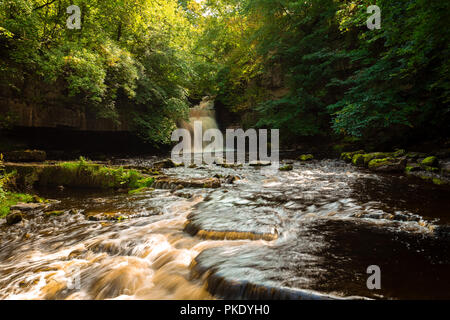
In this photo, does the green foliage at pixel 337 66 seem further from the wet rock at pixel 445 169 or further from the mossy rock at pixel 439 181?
the mossy rock at pixel 439 181

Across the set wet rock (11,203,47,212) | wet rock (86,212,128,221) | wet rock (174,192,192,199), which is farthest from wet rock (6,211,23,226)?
wet rock (174,192,192,199)

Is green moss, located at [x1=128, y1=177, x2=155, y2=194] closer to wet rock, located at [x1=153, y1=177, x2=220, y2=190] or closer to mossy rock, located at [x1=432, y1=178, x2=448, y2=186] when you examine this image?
wet rock, located at [x1=153, y1=177, x2=220, y2=190]

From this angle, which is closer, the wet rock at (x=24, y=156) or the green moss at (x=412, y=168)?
the green moss at (x=412, y=168)

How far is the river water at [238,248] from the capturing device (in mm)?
2205

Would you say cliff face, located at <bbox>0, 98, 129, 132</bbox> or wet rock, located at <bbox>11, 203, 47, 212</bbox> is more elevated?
cliff face, located at <bbox>0, 98, 129, 132</bbox>

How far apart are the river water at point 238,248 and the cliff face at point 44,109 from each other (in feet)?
25.2

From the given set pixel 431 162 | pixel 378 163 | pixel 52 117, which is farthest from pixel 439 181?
pixel 52 117

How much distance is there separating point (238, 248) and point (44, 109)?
11.8m

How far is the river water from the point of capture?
221cm

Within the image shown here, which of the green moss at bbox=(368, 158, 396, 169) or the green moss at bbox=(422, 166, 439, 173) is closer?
the green moss at bbox=(422, 166, 439, 173)

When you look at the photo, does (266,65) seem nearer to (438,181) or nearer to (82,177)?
(438,181)

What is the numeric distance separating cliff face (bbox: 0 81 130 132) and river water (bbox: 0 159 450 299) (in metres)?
7.68

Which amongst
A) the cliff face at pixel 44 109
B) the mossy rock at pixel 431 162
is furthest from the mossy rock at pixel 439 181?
the cliff face at pixel 44 109

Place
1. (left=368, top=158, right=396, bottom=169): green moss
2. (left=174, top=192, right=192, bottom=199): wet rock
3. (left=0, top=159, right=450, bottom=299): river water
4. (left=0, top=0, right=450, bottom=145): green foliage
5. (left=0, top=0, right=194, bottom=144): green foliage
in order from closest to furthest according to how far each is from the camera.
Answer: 1. (left=0, top=159, right=450, bottom=299): river water
2. (left=174, top=192, right=192, bottom=199): wet rock
3. (left=0, top=0, right=450, bottom=145): green foliage
4. (left=368, top=158, right=396, bottom=169): green moss
5. (left=0, top=0, right=194, bottom=144): green foliage
